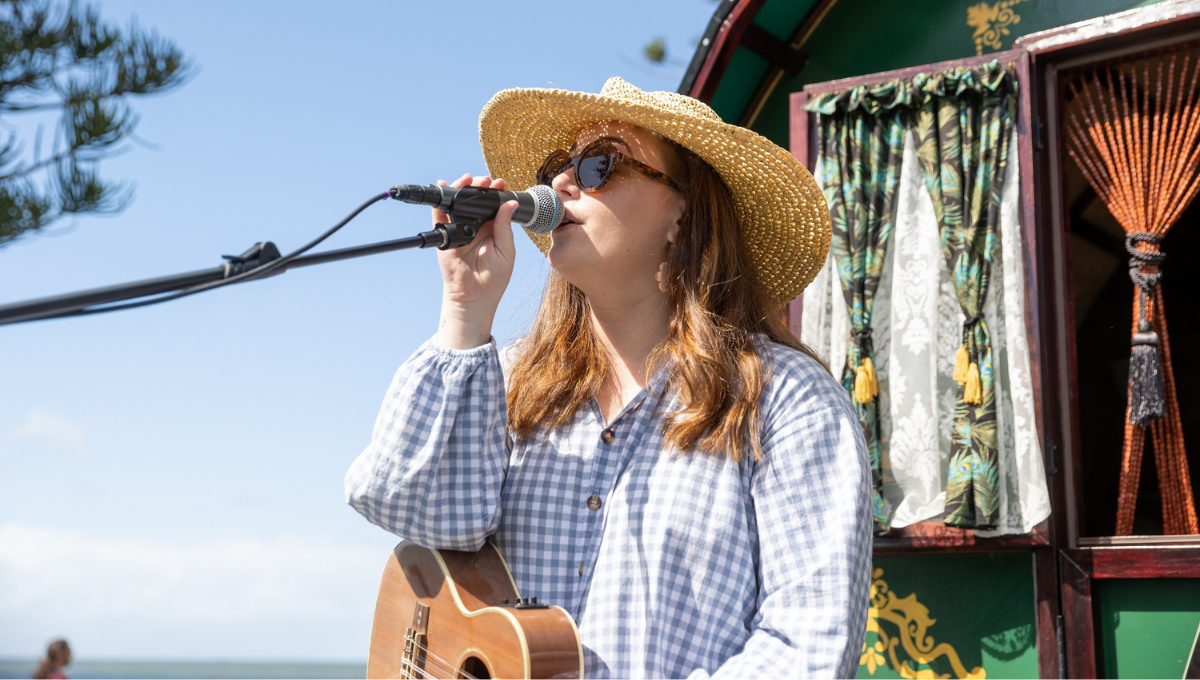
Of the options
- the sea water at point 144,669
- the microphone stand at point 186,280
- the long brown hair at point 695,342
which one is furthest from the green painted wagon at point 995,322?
the sea water at point 144,669

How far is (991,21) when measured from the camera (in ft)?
12.2

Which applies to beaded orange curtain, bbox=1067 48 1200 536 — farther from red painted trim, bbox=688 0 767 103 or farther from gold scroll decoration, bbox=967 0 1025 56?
red painted trim, bbox=688 0 767 103

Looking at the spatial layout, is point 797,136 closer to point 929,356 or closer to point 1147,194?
point 929,356

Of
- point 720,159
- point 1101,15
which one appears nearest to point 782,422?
point 720,159

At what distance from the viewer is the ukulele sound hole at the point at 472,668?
1815 millimetres

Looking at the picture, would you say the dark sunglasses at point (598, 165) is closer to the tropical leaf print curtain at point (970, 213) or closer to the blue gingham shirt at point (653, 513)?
the blue gingham shirt at point (653, 513)

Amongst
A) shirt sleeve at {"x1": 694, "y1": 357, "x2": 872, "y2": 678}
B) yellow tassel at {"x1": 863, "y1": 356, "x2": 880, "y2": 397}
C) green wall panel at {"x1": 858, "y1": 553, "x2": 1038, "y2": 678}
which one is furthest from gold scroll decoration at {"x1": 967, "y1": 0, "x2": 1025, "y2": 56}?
shirt sleeve at {"x1": 694, "y1": 357, "x2": 872, "y2": 678}

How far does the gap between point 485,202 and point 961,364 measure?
1.99 m

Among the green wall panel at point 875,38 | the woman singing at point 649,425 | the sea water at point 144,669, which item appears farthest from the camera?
the sea water at point 144,669

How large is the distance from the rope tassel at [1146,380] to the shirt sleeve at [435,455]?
8.19 ft

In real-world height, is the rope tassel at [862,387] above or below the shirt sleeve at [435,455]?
above

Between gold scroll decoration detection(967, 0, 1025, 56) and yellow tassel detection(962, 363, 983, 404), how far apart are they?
126cm

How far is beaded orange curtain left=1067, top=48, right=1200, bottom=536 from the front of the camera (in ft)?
11.5

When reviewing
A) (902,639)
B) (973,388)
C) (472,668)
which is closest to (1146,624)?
(902,639)
